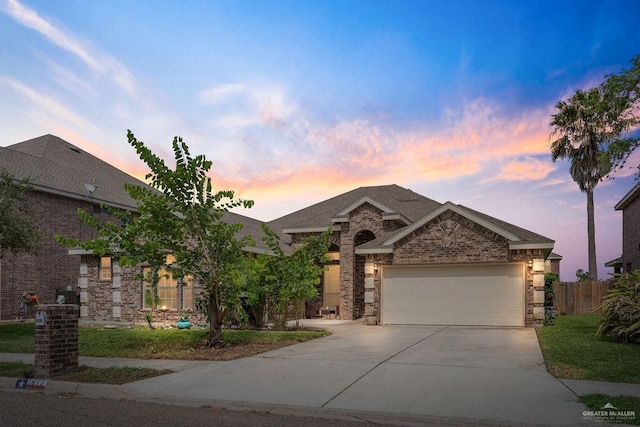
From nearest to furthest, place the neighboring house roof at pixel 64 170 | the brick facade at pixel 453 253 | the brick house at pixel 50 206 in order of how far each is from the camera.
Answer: the brick facade at pixel 453 253 → the brick house at pixel 50 206 → the neighboring house roof at pixel 64 170

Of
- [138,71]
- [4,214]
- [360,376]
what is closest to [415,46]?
[138,71]

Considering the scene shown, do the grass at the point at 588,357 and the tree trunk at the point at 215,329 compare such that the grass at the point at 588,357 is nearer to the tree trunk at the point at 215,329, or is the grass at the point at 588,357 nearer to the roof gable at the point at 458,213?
the roof gable at the point at 458,213

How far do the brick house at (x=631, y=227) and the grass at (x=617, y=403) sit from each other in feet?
80.2

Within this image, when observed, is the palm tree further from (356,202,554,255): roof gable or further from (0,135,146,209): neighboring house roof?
(0,135,146,209): neighboring house roof

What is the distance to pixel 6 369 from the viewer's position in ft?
35.5

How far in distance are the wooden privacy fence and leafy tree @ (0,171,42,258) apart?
80.2ft

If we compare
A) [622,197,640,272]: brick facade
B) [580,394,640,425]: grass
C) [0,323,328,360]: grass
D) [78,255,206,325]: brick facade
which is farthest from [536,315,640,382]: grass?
[622,197,640,272]: brick facade

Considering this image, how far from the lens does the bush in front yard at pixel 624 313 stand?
14375mm

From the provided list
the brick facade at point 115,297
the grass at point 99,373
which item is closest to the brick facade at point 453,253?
the brick facade at point 115,297

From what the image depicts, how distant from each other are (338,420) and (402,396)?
5.18 ft

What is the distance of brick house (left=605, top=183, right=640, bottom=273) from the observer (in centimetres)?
3108

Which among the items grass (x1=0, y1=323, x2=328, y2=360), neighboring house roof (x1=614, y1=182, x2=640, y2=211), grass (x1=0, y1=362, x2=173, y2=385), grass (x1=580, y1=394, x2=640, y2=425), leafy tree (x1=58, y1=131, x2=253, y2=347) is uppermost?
neighboring house roof (x1=614, y1=182, x2=640, y2=211)

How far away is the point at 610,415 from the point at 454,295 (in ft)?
47.1

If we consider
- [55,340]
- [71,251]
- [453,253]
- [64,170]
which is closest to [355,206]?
[453,253]
